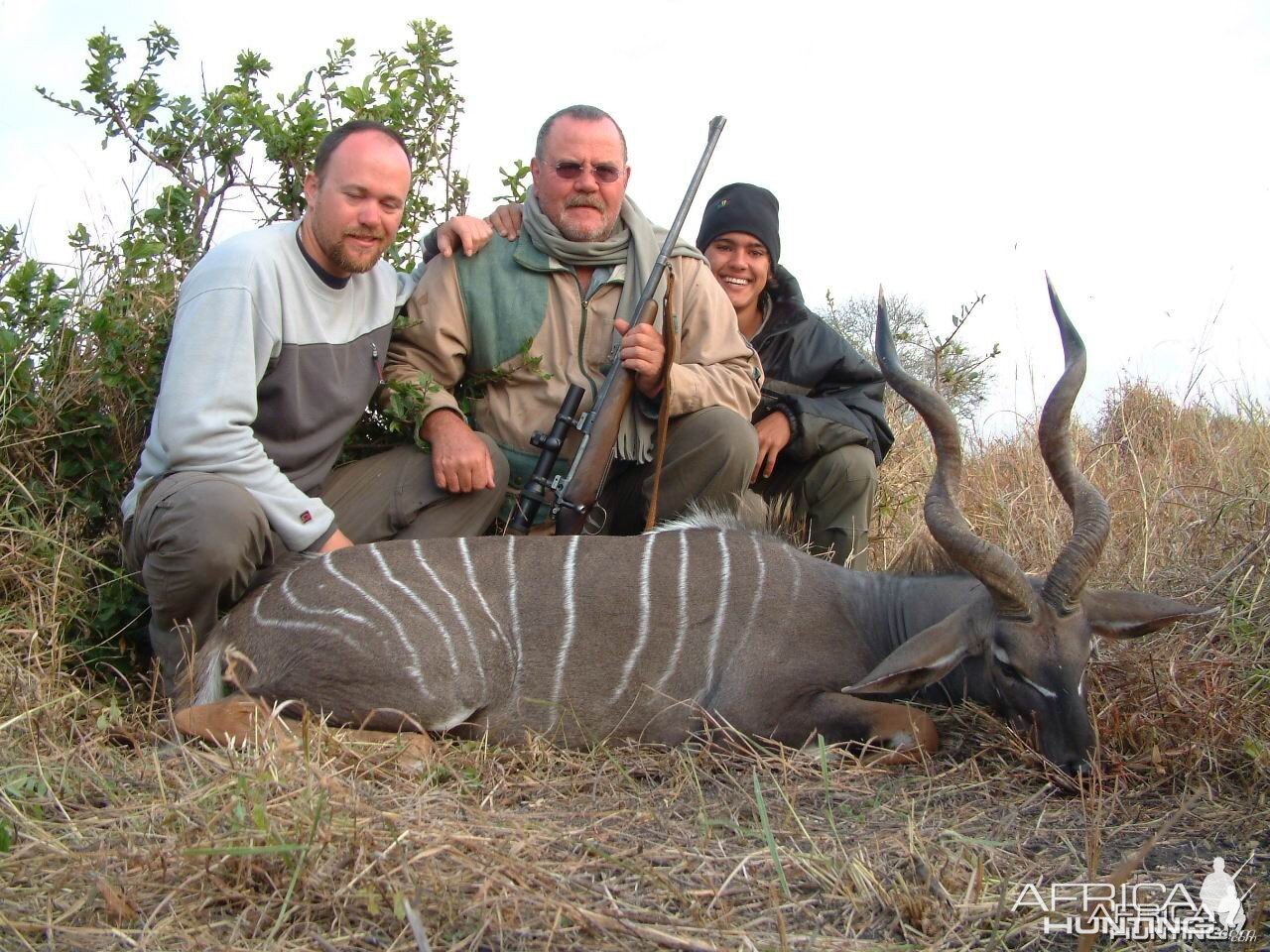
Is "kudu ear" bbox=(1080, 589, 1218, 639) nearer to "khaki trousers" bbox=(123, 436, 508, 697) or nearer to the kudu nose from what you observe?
the kudu nose

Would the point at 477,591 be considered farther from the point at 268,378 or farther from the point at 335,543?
the point at 268,378

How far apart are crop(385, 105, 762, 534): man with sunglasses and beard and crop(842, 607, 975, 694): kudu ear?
4.15 feet

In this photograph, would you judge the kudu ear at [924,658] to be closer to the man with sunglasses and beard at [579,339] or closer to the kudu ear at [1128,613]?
the kudu ear at [1128,613]

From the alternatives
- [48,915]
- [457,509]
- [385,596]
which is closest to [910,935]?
[48,915]

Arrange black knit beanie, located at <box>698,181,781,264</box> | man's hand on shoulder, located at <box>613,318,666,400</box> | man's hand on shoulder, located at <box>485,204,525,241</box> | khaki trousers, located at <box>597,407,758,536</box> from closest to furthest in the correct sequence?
man's hand on shoulder, located at <box>613,318,666,400</box>
khaki trousers, located at <box>597,407,758,536</box>
man's hand on shoulder, located at <box>485,204,525,241</box>
black knit beanie, located at <box>698,181,781,264</box>

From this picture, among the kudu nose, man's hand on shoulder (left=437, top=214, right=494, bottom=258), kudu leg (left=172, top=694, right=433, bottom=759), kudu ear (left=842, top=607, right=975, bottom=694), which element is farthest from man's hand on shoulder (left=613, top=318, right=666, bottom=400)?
the kudu nose

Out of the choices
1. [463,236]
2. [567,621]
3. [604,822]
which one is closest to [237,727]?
[567,621]

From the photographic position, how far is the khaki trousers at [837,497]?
469 cm

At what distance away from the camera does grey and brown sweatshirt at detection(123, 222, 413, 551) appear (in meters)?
3.44

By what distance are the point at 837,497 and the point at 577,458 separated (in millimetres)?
1216

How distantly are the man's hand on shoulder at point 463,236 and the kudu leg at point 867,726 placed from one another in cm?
216

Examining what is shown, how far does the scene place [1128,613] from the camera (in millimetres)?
3143

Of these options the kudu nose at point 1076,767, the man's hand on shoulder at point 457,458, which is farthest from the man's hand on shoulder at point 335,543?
the kudu nose at point 1076,767
